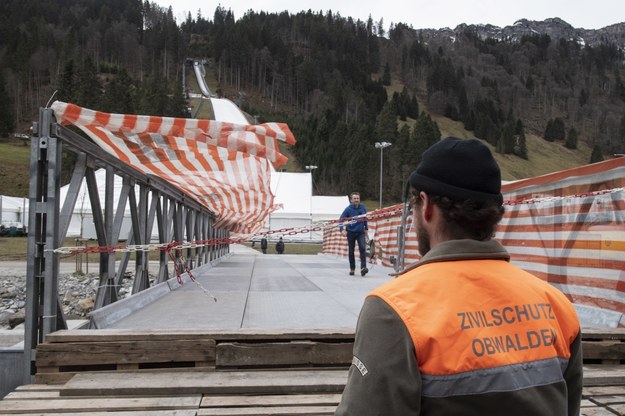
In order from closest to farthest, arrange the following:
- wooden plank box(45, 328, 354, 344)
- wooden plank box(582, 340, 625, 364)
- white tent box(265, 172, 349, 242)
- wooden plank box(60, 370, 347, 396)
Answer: wooden plank box(60, 370, 347, 396)
wooden plank box(45, 328, 354, 344)
wooden plank box(582, 340, 625, 364)
white tent box(265, 172, 349, 242)

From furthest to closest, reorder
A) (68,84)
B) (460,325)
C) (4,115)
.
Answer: (4,115) → (68,84) → (460,325)

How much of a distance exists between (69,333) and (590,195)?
485 centimetres

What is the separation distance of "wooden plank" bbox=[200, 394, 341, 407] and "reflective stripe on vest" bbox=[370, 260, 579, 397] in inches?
74.3

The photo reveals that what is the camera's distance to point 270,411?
2838 mm

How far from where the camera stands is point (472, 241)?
1.33 meters

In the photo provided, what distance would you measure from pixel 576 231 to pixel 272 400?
3905mm

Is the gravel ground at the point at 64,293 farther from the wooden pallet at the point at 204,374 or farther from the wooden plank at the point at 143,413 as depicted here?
the wooden plank at the point at 143,413

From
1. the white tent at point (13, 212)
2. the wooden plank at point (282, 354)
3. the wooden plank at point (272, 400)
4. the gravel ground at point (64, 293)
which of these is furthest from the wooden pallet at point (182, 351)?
the white tent at point (13, 212)

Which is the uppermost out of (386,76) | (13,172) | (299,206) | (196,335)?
(386,76)

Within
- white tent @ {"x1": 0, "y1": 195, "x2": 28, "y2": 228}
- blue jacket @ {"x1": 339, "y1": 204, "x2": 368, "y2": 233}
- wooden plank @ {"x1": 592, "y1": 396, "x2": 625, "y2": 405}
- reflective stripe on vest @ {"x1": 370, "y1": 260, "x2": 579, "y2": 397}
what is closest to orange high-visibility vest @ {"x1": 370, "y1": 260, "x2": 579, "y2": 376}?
reflective stripe on vest @ {"x1": 370, "y1": 260, "x2": 579, "y2": 397}

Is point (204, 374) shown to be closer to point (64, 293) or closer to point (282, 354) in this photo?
point (282, 354)

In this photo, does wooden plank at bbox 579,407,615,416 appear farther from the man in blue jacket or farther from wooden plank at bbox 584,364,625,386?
the man in blue jacket

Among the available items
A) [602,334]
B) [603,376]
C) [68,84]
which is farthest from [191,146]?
[68,84]

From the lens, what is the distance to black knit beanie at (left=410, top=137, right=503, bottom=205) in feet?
4.40
